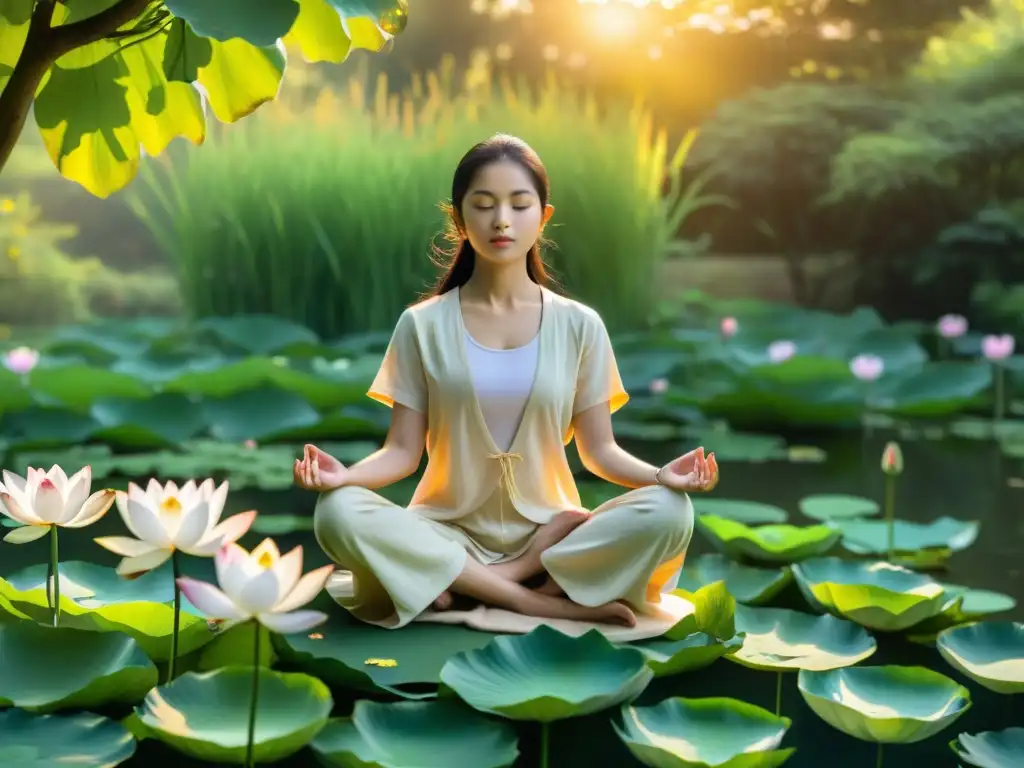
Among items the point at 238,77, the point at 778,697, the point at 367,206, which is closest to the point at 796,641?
the point at 778,697

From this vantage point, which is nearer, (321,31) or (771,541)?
(321,31)

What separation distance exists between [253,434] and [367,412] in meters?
0.50

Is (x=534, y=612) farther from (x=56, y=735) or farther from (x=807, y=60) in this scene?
(x=807, y=60)

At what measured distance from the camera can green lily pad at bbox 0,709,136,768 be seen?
1.33 m

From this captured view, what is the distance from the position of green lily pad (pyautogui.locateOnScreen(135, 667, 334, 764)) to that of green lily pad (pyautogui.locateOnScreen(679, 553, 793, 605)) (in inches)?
38.9

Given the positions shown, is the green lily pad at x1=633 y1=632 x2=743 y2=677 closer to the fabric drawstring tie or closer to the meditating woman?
the meditating woman

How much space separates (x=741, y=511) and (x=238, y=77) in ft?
5.26

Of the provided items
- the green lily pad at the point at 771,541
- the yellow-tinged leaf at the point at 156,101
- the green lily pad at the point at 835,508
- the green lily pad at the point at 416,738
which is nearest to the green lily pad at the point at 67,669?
the green lily pad at the point at 416,738

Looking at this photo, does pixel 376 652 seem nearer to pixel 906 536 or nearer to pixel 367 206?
pixel 906 536

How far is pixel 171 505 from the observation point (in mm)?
1442

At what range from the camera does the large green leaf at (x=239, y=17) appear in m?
1.41

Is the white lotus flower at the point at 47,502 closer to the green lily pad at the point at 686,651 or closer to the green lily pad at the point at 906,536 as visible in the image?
the green lily pad at the point at 686,651

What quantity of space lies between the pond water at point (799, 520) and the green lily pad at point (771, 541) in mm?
193

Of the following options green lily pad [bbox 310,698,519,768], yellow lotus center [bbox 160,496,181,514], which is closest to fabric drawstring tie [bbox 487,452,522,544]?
green lily pad [bbox 310,698,519,768]
